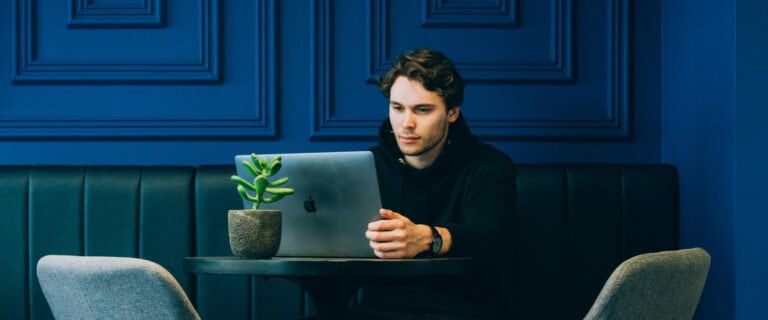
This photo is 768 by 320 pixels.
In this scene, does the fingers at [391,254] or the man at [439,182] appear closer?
the fingers at [391,254]

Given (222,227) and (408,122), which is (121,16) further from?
(408,122)

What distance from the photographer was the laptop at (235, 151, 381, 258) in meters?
1.82

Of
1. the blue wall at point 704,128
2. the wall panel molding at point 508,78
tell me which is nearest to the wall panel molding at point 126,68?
the wall panel molding at point 508,78

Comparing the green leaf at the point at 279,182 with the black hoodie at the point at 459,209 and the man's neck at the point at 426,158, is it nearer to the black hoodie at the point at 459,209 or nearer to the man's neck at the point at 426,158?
the black hoodie at the point at 459,209

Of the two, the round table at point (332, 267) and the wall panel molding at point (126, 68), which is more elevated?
the wall panel molding at point (126, 68)

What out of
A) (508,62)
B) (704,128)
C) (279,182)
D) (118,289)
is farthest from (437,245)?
(508,62)

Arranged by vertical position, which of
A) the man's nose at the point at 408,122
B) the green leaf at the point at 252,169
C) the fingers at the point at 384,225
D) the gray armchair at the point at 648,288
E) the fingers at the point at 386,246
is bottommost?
the gray armchair at the point at 648,288

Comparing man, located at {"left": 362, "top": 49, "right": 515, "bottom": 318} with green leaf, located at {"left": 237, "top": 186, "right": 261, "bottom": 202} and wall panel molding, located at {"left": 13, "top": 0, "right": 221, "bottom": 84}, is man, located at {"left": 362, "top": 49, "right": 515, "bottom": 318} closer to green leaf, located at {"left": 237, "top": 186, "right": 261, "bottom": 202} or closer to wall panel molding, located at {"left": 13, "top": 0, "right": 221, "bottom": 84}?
green leaf, located at {"left": 237, "top": 186, "right": 261, "bottom": 202}

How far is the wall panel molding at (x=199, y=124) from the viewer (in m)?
2.88

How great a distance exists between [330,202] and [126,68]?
1.32 meters

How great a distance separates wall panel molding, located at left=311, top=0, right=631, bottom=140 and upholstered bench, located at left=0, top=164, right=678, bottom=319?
0.78 ft

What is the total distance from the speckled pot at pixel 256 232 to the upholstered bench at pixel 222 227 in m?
0.79

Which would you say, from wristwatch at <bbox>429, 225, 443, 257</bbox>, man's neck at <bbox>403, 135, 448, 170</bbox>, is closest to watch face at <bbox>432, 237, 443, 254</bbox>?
wristwatch at <bbox>429, 225, 443, 257</bbox>

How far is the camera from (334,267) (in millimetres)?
1667
